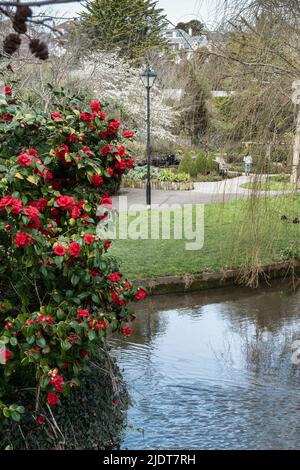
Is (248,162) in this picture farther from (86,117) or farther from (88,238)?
(88,238)

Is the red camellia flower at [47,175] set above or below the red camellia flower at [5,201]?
above

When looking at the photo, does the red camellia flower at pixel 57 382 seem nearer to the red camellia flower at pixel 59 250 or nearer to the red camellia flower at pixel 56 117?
the red camellia flower at pixel 59 250

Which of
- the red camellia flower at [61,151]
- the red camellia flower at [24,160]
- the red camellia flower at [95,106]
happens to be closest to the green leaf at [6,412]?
the red camellia flower at [24,160]

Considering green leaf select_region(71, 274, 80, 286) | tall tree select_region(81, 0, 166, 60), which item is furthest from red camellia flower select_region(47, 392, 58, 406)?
tall tree select_region(81, 0, 166, 60)

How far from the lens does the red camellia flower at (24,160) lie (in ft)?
16.2

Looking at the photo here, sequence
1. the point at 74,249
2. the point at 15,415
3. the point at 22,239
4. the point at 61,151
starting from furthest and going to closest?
1. the point at 61,151
2. the point at 74,249
3. the point at 15,415
4. the point at 22,239

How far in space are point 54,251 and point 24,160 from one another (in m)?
0.66

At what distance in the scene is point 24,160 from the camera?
16.2 feet

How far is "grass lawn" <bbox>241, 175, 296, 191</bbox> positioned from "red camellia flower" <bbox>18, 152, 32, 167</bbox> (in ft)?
15.5

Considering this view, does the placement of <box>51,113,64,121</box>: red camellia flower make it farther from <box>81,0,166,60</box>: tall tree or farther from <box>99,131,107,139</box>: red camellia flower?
<box>81,0,166,60</box>: tall tree

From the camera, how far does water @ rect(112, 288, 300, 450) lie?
6.38m

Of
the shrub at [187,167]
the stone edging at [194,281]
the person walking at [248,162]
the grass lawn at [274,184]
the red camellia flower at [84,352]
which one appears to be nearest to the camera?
the red camellia flower at [84,352]

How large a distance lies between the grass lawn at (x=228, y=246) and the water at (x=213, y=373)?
893mm

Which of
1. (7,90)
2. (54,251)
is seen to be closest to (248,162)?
(7,90)
